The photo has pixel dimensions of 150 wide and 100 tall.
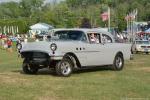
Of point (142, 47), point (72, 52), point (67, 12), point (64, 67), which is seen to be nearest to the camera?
point (64, 67)

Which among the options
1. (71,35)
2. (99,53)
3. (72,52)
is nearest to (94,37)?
(99,53)

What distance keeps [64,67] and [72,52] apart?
23.7 inches

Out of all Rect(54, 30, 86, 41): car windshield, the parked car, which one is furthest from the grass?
the parked car

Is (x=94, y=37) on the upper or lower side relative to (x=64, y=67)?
upper

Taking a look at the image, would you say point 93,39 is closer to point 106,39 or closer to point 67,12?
point 106,39

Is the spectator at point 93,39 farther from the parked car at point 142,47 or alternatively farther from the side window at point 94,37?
the parked car at point 142,47

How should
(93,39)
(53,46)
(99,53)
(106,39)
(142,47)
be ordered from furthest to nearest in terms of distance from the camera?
1. (142,47)
2. (106,39)
3. (93,39)
4. (99,53)
5. (53,46)

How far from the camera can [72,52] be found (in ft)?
48.9

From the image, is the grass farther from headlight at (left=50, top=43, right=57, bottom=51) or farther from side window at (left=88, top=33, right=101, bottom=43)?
side window at (left=88, top=33, right=101, bottom=43)

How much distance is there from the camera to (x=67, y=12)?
11038 centimetres

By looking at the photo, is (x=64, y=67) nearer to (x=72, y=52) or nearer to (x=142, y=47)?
(x=72, y=52)

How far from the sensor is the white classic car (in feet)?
47.2

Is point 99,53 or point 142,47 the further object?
point 142,47

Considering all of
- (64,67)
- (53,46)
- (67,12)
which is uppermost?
(67,12)
